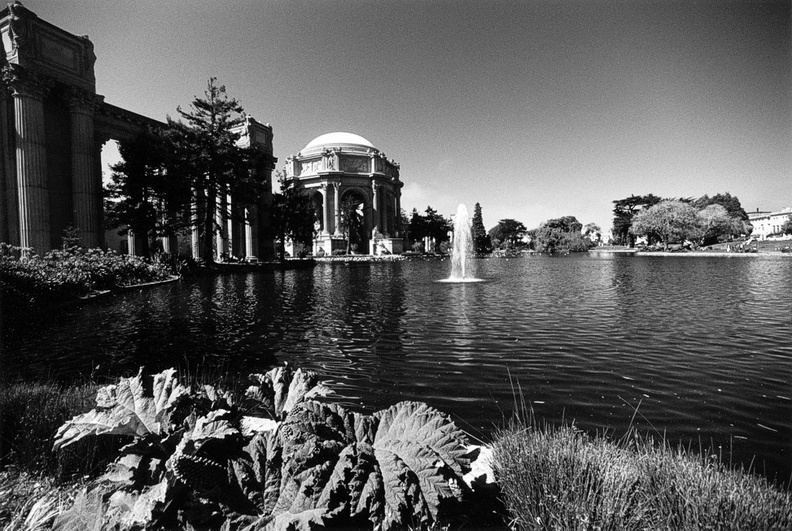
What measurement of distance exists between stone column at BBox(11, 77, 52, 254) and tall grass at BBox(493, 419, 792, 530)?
25.7m

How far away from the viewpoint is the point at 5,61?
751 inches

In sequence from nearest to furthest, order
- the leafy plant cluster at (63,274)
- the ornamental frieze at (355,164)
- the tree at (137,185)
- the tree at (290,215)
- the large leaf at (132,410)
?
the large leaf at (132,410) < the leafy plant cluster at (63,274) < the tree at (137,185) < the tree at (290,215) < the ornamental frieze at (355,164)

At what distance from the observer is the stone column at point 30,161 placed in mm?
19141

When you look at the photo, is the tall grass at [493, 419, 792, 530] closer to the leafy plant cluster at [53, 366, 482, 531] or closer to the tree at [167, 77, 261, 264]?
the leafy plant cluster at [53, 366, 482, 531]

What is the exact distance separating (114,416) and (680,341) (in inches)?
350

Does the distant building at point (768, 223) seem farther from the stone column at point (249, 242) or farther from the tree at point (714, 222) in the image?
the stone column at point (249, 242)

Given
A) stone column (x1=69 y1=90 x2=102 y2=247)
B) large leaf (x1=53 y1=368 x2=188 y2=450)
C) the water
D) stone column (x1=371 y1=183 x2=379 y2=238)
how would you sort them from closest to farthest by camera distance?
1. large leaf (x1=53 y1=368 x2=188 y2=450)
2. the water
3. stone column (x1=69 y1=90 x2=102 y2=247)
4. stone column (x1=371 y1=183 x2=379 y2=238)

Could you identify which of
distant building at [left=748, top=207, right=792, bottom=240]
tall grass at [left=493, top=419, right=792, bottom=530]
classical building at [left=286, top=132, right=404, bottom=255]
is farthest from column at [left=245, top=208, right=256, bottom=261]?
distant building at [left=748, top=207, right=792, bottom=240]

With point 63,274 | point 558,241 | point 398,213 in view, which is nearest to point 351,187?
point 398,213

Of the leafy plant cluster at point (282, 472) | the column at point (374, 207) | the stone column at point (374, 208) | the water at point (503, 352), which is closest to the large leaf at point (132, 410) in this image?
the leafy plant cluster at point (282, 472)

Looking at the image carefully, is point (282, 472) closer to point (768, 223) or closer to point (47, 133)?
point (47, 133)

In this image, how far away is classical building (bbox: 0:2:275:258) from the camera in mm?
19156

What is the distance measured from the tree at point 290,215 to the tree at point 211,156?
11522 millimetres

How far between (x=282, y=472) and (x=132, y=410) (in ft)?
3.68
